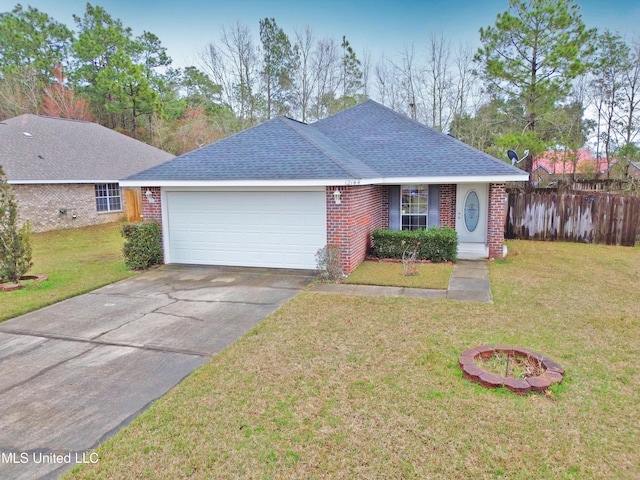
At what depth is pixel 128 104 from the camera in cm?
3173

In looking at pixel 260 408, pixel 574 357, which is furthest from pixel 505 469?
pixel 574 357

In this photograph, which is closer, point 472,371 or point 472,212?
point 472,371

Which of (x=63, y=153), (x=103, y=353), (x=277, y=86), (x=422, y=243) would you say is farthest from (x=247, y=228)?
(x=277, y=86)

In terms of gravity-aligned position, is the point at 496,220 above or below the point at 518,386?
above

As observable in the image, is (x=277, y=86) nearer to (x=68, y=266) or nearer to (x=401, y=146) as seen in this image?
(x=401, y=146)

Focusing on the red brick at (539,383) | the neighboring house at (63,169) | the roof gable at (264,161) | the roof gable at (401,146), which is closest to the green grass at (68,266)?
the neighboring house at (63,169)

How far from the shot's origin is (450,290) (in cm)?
827

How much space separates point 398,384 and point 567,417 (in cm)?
159

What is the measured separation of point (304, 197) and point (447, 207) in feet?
15.9

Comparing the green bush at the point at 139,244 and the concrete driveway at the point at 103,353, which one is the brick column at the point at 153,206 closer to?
the green bush at the point at 139,244

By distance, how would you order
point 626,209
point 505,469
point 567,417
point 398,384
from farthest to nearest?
point 626,209 < point 398,384 < point 567,417 < point 505,469

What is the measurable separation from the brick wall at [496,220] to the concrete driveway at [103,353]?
550 centimetres

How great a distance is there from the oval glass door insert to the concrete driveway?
19.0ft

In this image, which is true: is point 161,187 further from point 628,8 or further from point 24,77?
point 24,77
